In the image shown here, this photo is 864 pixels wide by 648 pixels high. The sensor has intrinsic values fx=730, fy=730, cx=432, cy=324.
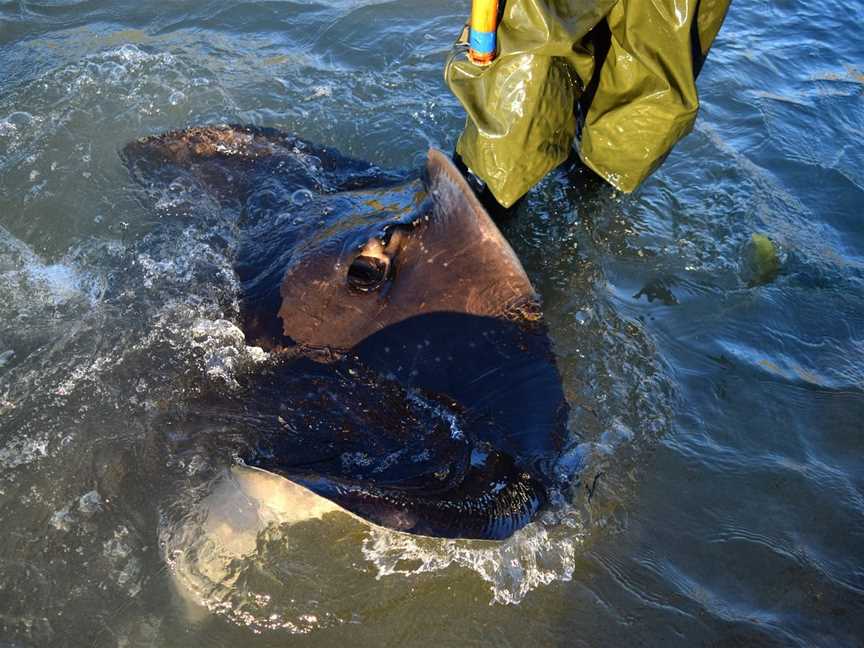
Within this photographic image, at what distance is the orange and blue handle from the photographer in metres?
3.50

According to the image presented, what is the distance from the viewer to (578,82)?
4133 mm

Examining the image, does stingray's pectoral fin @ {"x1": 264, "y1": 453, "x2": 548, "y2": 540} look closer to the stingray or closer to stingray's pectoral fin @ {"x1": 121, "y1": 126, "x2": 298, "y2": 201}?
the stingray

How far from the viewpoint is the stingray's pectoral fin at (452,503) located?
2.28m

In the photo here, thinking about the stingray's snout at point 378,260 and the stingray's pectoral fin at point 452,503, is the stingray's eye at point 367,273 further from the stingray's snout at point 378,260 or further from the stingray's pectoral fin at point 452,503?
the stingray's pectoral fin at point 452,503

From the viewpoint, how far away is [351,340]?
301cm

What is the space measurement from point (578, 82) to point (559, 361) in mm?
1588

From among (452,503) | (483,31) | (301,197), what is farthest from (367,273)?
(483,31)

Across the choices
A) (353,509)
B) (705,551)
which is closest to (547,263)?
(705,551)

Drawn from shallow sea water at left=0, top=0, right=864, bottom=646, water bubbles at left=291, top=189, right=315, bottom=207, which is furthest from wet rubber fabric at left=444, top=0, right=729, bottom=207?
water bubbles at left=291, top=189, right=315, bottom=207

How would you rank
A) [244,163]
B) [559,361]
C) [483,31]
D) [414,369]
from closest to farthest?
[414,369] < [483,31] < [559,361] < [244,163]

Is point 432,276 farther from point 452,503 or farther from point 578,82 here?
point 578,82

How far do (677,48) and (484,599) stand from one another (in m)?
2.96

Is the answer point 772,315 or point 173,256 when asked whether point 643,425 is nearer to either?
point 772,315

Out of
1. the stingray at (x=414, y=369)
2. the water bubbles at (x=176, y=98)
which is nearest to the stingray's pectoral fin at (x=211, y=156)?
the water bubbles at (x=176, y=98)
